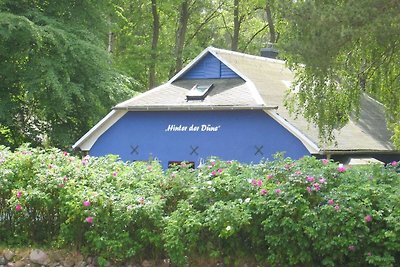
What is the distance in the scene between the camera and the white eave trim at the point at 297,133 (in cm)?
1811

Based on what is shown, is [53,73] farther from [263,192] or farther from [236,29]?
[236,29]

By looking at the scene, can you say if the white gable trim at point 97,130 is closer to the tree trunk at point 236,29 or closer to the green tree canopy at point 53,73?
the green tree canopy at point 53,73

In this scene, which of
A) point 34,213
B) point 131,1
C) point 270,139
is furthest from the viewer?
point 131,1

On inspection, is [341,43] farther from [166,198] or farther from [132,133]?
[132,133]

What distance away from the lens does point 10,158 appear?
33.5 ft

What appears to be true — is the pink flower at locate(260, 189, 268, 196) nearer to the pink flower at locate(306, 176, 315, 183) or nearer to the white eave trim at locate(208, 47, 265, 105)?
the pink flower at locate(306, 176, 315, 183)

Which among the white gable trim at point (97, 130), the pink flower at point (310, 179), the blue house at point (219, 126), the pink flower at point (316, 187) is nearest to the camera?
the pink flower at point (316, 187)

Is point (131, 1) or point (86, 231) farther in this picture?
point (131, 1)

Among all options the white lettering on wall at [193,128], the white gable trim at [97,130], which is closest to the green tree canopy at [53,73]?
the white gable trim at [97,130]

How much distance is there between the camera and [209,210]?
27.2 ft

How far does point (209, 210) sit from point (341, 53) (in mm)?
5778

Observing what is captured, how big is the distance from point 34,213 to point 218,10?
32.8m

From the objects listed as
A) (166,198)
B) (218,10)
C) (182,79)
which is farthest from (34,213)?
(218,10)

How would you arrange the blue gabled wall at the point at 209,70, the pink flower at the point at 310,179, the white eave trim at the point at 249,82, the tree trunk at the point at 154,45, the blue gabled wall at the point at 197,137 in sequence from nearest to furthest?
the pink flower at the point at 310,179
the blue gabled wall at the point at 197,137
the white eave trim at the point at 249,82
the blue gabled wall at the point at 209,70
the tree trunk at the point at 154,45
